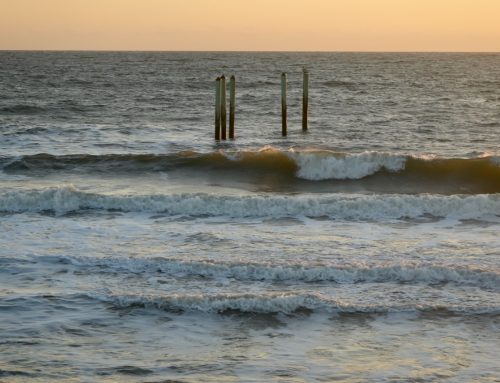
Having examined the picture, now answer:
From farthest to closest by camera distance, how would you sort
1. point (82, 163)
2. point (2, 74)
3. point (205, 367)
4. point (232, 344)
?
1. point (2, 74)
2. point (82, 163)
3. point (232, 344)
4. point (205, 367)

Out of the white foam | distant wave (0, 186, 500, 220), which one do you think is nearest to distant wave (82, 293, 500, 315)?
distant wave (0, 186, 500, 220)

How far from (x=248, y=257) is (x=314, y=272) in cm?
142

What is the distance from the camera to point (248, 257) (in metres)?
13.8

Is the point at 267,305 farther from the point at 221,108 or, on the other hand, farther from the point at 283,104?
the point at 283,104

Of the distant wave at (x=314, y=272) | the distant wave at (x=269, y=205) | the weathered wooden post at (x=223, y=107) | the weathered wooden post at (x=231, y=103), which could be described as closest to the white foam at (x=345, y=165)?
the weathered wooden post at (x=223, y=107)

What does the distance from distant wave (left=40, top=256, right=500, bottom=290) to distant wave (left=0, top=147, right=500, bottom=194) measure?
34.9ft

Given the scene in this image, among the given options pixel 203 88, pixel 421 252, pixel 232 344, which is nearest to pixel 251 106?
pixel 203 88

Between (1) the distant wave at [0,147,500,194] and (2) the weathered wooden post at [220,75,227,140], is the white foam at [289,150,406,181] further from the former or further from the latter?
(2) the weathered wooden post at [220,75,227,140]

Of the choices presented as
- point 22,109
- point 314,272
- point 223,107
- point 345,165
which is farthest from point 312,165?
point 22,109

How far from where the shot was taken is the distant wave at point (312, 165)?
78.6 feet

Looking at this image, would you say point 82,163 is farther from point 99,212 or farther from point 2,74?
point 2,74

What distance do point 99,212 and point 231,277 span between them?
6.40 m

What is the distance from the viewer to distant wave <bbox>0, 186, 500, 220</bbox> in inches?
714

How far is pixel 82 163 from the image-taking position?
25188mm
